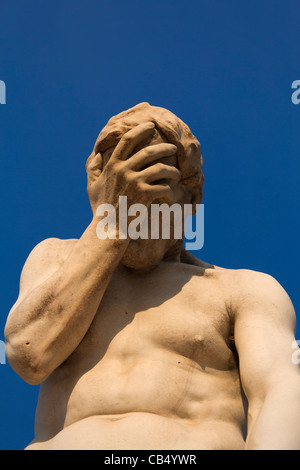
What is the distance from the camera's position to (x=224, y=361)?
6594 millimetres

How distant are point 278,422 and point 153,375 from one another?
0.90 m

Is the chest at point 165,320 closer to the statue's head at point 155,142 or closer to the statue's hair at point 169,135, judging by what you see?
the statue's head at point 155,142

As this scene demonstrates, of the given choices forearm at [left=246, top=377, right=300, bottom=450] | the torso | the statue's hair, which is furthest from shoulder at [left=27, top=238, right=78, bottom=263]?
forearm at [left=246, top=377, right=300, bottom=450]

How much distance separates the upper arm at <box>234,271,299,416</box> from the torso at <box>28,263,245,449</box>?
173 millimetres

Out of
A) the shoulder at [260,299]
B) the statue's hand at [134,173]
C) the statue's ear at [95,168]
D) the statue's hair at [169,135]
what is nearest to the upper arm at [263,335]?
the shoulder at [260,299]

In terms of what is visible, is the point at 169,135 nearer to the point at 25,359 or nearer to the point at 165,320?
the point at 165,320

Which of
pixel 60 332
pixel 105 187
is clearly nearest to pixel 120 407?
pixel 60 332

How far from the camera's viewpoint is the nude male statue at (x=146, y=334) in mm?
6062

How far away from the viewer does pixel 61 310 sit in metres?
6.31

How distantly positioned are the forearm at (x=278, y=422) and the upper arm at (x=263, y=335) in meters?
0.09

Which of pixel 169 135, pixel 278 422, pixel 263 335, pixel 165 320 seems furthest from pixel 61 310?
pixel 278 422

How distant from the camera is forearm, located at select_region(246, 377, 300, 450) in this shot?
5715 mm

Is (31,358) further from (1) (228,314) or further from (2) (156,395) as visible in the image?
(1) (228,314)

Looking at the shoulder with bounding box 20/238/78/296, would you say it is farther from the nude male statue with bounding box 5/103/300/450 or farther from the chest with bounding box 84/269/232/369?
the chest with bounding box 84/269/232/369
